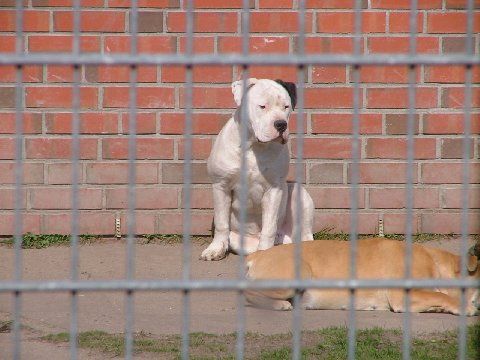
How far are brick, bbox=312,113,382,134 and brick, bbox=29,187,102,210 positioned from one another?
162 centimetres

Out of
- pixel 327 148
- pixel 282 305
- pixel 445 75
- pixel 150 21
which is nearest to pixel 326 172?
pixel 327 148

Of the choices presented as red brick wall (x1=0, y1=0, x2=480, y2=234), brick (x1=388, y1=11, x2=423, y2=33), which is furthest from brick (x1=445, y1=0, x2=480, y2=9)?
brick (x1=388, y1=11, x2=423, y2=33)

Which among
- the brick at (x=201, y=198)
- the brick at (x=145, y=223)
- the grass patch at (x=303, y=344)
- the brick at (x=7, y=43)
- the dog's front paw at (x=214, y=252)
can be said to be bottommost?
the grass patch at (x=303, y=344)

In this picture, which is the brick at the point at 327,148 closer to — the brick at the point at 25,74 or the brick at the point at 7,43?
the brick at the point at 25,74

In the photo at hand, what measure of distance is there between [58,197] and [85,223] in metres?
0.27

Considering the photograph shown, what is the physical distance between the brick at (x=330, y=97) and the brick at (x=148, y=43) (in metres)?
1.01

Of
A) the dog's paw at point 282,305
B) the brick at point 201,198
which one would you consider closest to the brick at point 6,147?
the brick at point 201,198

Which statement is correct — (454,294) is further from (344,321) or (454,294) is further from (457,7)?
(457,7)

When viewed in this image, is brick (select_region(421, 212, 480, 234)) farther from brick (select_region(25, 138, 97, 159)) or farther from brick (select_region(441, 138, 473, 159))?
brick (select_region(25, 138, 97, 159))

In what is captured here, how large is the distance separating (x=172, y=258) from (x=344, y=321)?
72.1 inches

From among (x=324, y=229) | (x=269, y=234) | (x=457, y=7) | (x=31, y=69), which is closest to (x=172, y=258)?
(x=269, y=234)

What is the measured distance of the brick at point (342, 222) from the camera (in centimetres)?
749

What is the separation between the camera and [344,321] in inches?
219

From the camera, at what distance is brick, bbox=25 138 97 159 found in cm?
727
